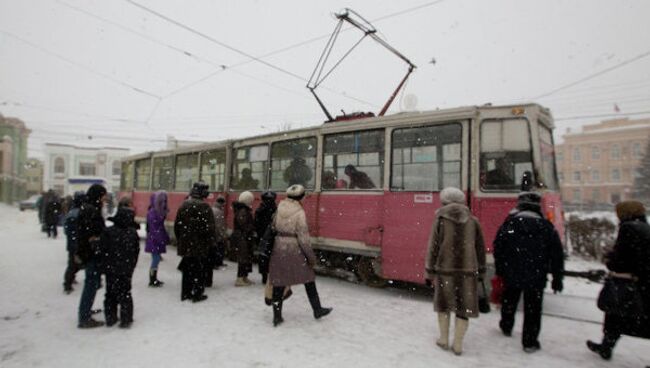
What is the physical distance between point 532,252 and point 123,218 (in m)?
4.96

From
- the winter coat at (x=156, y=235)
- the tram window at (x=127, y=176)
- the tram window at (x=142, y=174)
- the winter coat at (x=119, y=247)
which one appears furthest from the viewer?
the tram window at (x=127, y=176)

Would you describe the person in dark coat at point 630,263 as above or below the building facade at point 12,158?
below

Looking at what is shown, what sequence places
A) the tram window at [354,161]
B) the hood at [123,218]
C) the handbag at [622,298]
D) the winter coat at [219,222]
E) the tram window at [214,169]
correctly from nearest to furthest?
the handbag at [622,298]
the hood at [123,218]
the tram window at [354,161]
the winter coat at [219,222]
the tram window at [214,169]

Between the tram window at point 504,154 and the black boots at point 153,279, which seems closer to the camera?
the tram window at point 504,154

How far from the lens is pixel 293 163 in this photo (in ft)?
27.4

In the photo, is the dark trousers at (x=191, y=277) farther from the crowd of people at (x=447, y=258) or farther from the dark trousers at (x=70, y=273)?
the dark trousers at (x=70, y=273)

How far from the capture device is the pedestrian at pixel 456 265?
4082 mm

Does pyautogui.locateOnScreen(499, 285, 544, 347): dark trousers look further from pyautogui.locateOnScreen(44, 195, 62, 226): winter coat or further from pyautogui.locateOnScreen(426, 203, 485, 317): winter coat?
pyautogui.locateOnScreen(44, 195, 62, 226): winter coat

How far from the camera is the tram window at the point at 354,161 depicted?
6.86 meters

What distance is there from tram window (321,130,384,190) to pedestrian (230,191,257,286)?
5.20 feet

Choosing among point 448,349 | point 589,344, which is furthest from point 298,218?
point 589,344

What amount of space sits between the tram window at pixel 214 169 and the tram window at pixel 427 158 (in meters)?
5.62

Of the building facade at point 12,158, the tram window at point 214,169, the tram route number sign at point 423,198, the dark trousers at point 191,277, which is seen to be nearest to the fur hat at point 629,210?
the tram route number sign at point 423,198

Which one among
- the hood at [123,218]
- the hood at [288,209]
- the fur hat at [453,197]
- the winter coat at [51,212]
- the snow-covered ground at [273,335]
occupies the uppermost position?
the fur hat at [453,197]
